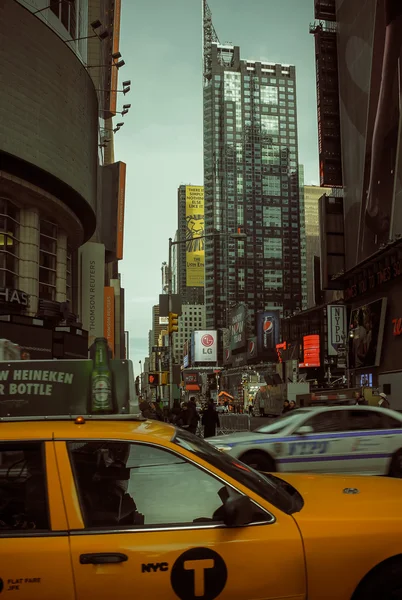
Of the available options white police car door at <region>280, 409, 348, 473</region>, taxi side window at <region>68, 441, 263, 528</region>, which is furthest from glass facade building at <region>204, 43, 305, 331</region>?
taxi side window at <region>68, 441, 263, 528</region>

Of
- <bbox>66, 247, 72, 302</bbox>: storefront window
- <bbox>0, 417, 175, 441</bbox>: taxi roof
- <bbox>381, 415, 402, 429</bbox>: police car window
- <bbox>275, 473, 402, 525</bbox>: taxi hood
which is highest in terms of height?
<bbox>66, 247, 72, 302</bbox>: storefront window

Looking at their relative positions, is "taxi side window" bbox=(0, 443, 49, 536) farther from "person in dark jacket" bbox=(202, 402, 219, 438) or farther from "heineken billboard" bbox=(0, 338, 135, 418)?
"person in dark jacket" bbox=(202, 402, 219, 438)

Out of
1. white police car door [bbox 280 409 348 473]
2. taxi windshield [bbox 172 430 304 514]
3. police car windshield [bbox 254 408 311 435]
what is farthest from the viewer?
police car windshield [bbox 254 408 311 435]

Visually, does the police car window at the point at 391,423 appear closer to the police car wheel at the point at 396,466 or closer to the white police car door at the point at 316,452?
the police car wheel at the point at 396,466

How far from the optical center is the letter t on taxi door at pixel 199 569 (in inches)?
128

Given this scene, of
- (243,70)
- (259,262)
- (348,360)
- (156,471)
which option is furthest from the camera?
(243,70)

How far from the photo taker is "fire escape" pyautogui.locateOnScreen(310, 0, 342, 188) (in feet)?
190

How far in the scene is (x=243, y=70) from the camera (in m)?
196

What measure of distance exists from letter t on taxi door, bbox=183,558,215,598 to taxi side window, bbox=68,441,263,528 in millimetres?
211

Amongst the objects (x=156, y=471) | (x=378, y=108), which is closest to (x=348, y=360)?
(x=378, y=108)

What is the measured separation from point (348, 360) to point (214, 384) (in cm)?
8609

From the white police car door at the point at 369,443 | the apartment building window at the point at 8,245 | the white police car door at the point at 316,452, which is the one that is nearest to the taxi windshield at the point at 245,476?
the white police car door at the point at 316,452

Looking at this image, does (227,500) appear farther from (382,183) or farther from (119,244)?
(119,244)

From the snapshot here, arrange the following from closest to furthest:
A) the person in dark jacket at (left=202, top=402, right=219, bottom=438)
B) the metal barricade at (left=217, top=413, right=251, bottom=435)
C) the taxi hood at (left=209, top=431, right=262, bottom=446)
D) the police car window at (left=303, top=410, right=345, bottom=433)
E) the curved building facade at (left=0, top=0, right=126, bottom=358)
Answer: the taxi hood at (left=209, top=431, right=262, bottom=446) → the police car window at (left=303, top=410, right=345, bottom=433) → the person in dark jacket at (left=202, top=402, right=219, bottom=438) → the metal barricade at (left=217, top=413, right=251, bottom=435) → the curved building facade at (left=0, top=0, right=126, bottom=358)
